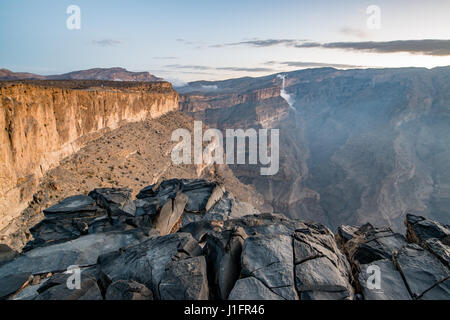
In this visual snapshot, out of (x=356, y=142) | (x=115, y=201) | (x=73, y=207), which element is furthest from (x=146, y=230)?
(x=356, y=142)

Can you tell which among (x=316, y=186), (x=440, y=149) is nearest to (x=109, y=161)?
(x=316, y=186)

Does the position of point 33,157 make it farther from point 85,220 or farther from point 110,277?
point 110,277

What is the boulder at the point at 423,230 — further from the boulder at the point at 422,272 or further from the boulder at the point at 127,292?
the boulder at the point at 127,292

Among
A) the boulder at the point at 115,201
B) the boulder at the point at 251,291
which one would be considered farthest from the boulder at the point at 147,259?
the boulder at the point at 115,201

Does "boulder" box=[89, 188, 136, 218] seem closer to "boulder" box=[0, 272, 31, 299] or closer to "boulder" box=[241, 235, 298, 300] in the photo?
"boulder" box=[0, 272, 31, 299]

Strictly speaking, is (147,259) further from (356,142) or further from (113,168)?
(356,142)

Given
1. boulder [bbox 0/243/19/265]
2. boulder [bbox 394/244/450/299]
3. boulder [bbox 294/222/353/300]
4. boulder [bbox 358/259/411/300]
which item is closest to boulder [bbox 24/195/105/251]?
boulder [bbox 0/243/19/265]

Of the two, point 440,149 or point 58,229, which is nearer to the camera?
point 58,229

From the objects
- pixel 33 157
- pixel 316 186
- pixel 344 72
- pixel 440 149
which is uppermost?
pixel 344 72
